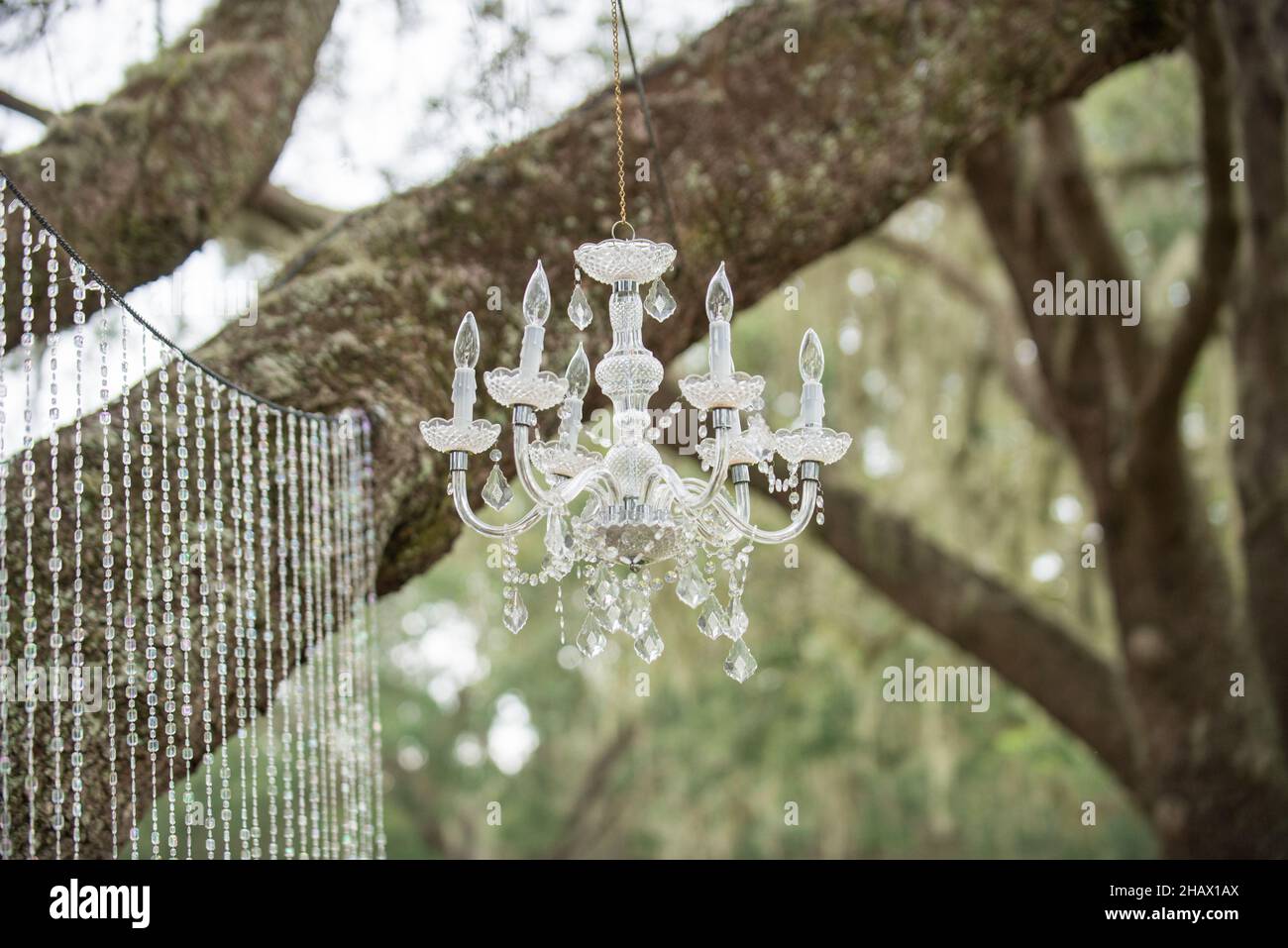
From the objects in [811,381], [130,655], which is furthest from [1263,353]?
[130,655]

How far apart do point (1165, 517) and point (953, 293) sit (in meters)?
2.84

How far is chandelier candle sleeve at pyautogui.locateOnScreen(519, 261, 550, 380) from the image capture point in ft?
9.22

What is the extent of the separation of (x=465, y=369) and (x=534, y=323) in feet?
0.68

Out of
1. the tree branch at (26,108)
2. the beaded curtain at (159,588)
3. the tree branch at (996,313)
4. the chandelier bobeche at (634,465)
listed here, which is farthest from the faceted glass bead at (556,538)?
the tree branch at (996,313)

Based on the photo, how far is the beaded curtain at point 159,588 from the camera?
3.69m

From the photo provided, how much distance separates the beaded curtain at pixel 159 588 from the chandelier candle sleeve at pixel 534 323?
3.82 ft

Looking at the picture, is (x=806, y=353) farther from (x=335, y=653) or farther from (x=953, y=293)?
(x=953, y=293)

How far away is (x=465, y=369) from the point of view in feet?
9.75

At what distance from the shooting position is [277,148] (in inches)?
216

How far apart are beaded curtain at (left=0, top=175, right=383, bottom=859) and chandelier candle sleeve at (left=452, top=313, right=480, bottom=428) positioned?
1003mm

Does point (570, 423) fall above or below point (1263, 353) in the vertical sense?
below

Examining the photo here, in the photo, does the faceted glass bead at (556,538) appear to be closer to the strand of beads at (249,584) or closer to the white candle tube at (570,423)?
Result: the white candle tube at (570,423)

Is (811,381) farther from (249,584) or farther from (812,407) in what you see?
(249,584)
